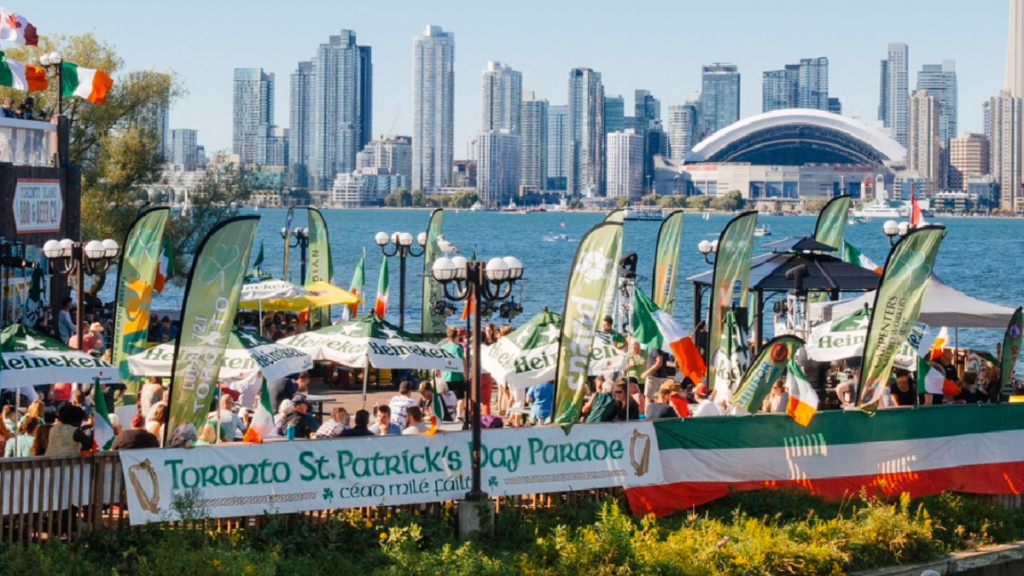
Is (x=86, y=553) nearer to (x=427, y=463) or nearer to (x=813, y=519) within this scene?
(x=427, y=463)

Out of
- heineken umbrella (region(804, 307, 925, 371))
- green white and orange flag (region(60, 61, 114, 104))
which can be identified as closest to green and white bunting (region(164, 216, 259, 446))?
heineken umbrella (region(804, 307, 925, 371))

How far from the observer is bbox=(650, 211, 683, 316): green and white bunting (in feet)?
86.6

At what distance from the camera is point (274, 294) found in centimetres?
2767

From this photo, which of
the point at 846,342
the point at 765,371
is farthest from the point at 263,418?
the point at 846,342

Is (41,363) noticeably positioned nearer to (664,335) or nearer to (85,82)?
(664,335)

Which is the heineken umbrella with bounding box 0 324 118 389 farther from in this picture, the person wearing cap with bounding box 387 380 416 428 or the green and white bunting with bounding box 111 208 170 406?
the green and white bunting with bounding box 111 208 170 406

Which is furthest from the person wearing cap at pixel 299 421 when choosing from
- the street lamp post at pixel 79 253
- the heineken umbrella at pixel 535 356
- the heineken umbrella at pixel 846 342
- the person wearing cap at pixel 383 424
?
the heineken umbrella at pixel 846 342

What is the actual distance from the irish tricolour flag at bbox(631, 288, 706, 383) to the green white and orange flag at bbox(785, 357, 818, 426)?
3.77 meters

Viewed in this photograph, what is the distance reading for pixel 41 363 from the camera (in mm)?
16359

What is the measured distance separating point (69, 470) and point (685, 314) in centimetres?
6279

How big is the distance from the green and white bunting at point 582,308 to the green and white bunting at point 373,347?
334 cm

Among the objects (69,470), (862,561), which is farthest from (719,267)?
(69,470)

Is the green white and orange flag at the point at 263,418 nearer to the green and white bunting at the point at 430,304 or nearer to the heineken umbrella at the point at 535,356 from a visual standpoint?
the heineken umbrella at the point at 535,356

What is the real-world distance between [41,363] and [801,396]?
8460 mm
